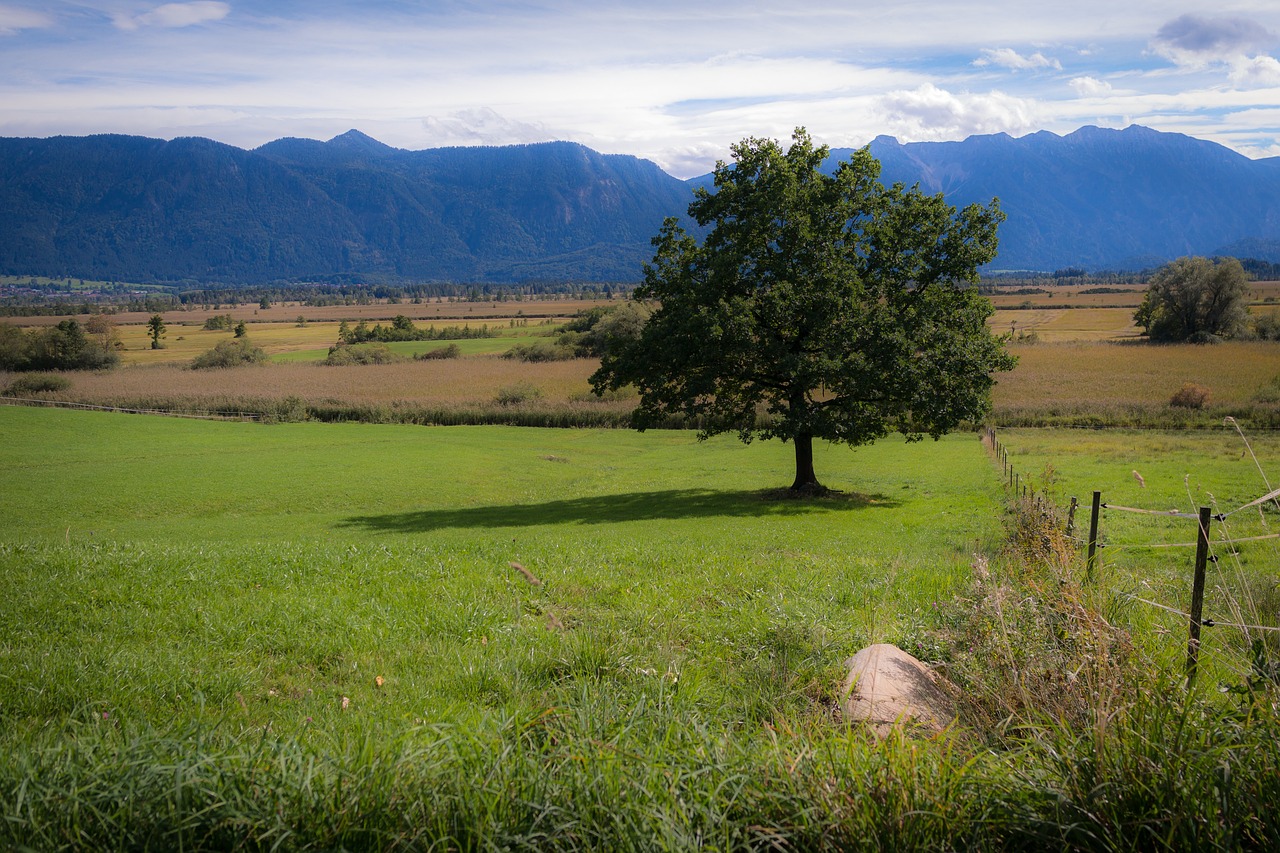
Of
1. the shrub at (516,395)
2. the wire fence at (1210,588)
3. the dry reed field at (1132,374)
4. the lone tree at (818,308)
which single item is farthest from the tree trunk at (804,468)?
the shrub at (516,395)

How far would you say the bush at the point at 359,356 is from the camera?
305ft

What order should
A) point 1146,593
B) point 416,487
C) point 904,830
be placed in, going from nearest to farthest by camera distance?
point 904,830 < point 1146,593 < point 416,487

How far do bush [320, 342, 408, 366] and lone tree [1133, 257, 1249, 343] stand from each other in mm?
96285

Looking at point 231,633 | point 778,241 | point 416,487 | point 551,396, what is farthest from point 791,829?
point 551,396

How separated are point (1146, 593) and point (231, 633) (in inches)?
370

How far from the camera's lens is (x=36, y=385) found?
212 ft

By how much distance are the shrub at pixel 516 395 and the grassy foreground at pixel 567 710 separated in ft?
163

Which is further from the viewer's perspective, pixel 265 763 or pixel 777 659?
pixel 777 659

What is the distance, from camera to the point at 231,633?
7691 millimetres

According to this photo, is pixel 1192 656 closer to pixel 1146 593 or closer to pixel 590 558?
pixel 1146 593

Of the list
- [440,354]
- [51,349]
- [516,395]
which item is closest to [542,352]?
[440,354]

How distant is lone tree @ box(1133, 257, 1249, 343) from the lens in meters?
94.1

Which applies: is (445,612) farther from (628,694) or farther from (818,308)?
(818,308)

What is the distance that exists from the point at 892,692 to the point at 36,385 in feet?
258
